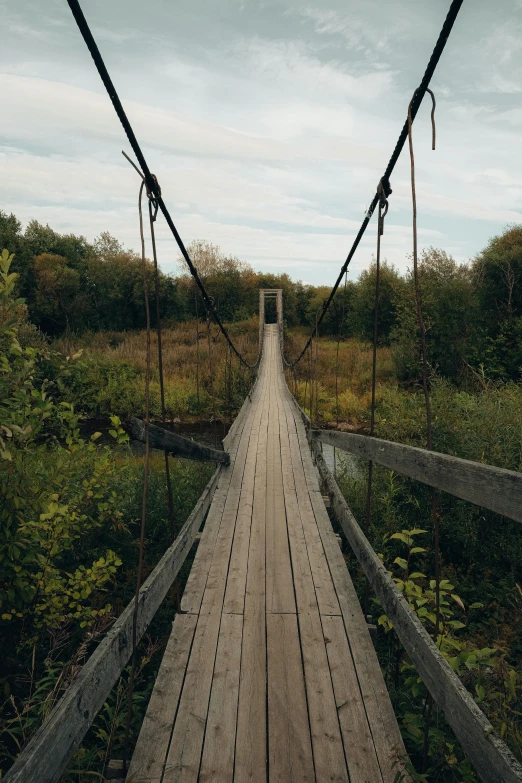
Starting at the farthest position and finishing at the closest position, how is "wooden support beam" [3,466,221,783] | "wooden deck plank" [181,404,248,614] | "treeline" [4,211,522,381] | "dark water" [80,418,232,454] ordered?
"treeline" [4,211,522,381] < "dark water" [80,418,232,454] < "wooden deck plank" [181,404,248,614] < "wooden support beam" [3,466,221,783]

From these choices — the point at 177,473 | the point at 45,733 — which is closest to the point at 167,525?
the point at 177,473

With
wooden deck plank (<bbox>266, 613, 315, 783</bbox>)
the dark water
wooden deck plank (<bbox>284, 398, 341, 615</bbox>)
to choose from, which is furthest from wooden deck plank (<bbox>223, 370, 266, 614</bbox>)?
the dark water

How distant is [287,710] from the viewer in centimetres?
171

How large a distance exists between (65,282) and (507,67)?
23322 millimetres

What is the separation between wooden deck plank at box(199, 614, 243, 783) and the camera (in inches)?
57.5

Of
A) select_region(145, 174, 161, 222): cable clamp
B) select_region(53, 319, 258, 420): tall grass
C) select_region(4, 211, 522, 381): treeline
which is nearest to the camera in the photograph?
select_region(145, 174, 161, 222): cable clamp

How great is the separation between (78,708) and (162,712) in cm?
63

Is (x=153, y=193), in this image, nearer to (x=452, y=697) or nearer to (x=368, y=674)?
(x=452, y=697)

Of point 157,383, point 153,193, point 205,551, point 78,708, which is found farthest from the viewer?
point 157,383

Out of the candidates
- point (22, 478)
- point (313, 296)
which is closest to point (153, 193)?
point (22, 478)

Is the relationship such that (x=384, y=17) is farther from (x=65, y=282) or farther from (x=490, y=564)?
(x=65, y=282)

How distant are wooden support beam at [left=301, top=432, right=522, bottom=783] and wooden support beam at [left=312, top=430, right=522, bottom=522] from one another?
476 mm

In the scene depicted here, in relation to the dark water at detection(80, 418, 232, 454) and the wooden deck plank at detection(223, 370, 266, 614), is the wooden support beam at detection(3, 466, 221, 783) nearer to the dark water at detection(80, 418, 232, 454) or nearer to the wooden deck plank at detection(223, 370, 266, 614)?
the wooden deck plank at detection(223, 370, 266, 614)

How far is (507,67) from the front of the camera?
2.67 meters
